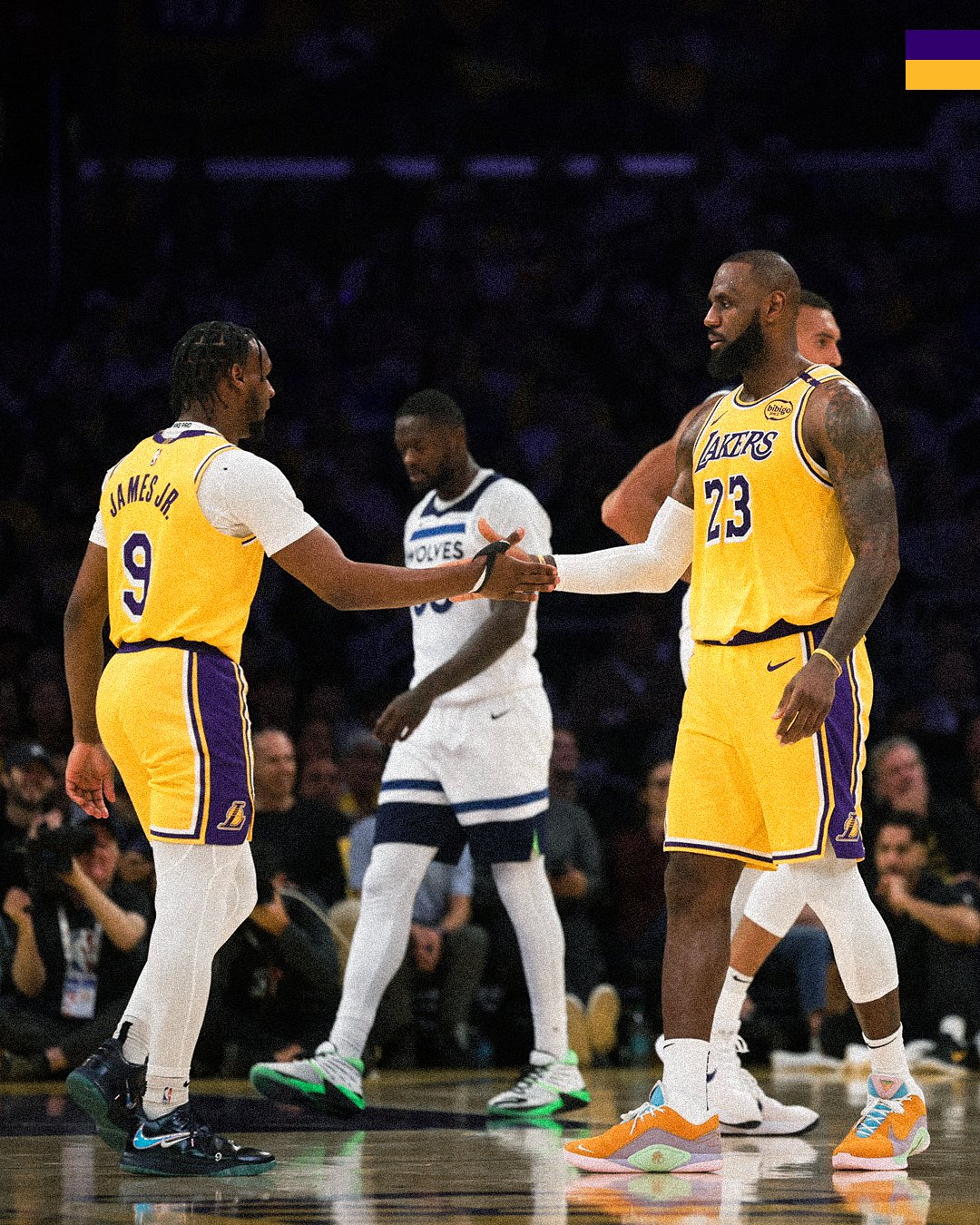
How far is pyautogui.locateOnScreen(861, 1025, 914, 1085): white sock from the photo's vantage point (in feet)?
15.6

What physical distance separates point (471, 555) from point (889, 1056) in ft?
7.86

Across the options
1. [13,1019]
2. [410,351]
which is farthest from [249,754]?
[410,351]

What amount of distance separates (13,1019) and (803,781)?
4.13 meters

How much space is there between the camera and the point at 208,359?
4922mm

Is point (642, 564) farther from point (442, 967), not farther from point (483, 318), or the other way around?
point (483, 318)

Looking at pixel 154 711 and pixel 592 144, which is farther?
pixel 592 144

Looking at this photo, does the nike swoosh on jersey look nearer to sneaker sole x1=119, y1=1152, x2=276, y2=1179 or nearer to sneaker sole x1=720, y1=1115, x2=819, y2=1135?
sneaker sole x1=119, y1=1152, x2=276, y2=1179

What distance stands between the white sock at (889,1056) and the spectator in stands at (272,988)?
338 centimetres

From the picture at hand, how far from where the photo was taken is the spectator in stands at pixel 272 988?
7.71m

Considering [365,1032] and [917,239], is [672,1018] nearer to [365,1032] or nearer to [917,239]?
[365,1032]

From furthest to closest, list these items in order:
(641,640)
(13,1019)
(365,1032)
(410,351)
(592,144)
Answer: (592,144)
(410,351)
(641,640)
(13,1019)
(365,1032)

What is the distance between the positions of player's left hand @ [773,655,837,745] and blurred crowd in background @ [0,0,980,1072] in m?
3.60

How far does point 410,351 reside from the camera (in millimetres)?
13102

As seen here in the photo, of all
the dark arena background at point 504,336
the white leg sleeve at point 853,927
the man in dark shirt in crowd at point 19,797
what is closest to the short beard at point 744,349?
the white leg sleeve at point 853,927
